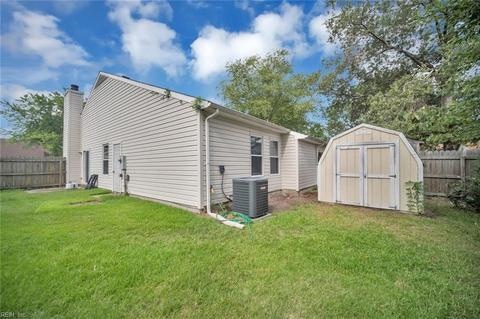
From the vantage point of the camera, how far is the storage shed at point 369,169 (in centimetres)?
600

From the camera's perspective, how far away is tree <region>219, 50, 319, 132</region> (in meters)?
17.7

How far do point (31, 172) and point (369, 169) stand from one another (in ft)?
50.4

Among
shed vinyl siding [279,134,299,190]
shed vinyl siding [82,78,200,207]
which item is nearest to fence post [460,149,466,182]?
shed vinyl siding [279,134,299,190]

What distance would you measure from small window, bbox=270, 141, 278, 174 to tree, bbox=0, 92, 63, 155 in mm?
20052

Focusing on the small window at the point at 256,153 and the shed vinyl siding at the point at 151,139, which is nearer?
the shed vinyl siding at the point at 151,139

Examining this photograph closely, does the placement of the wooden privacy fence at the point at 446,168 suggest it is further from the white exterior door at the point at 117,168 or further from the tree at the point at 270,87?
the white exterior door at the point at 117,168

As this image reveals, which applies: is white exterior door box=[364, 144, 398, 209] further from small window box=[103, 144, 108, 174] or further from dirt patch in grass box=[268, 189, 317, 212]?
small window box=[103, 144, 108, 174]

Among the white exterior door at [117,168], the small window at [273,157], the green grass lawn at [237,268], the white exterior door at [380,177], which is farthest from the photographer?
the small window at [273,157]

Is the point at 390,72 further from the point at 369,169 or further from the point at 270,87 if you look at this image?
the point at 369,169

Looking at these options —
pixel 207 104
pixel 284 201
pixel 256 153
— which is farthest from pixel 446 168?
pixel 207 104

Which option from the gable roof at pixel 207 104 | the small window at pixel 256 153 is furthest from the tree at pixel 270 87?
the small window at pixel 256 153

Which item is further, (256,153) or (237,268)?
(256,153)

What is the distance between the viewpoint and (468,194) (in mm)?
6355

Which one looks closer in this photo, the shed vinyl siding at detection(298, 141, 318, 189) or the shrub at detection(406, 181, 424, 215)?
the shrub at detection(406, 181, 424, 215)
